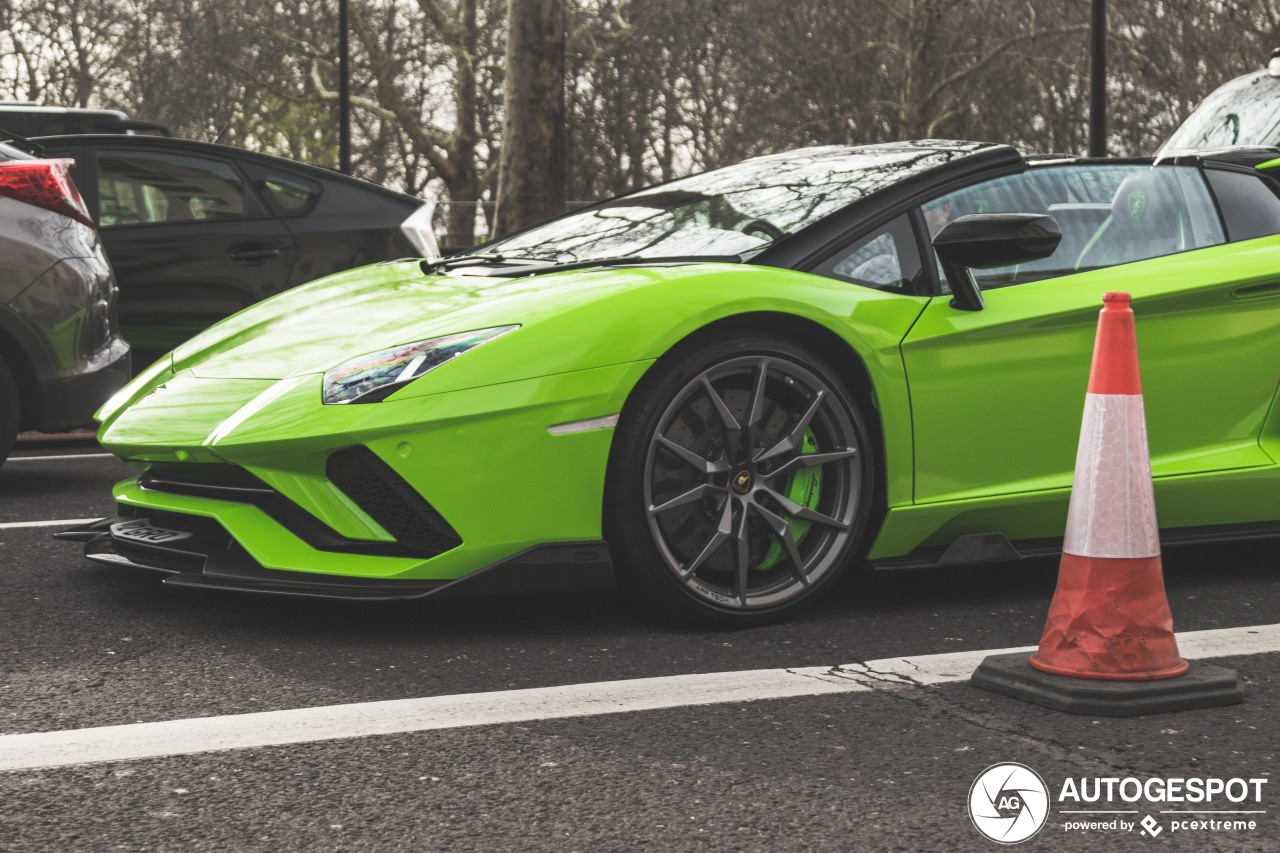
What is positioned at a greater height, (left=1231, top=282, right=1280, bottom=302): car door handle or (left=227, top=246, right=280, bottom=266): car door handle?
(left=227, top=246, right=280, bottom=266): car door handle

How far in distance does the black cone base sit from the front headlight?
4.56 feet

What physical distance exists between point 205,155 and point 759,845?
6.63 m

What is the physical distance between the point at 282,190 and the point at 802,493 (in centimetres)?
510

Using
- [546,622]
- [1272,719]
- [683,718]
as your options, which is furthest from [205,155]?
[1272,719]

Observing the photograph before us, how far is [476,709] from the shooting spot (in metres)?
3.25

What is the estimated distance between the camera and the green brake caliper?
13.2 ft

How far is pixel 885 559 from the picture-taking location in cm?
416

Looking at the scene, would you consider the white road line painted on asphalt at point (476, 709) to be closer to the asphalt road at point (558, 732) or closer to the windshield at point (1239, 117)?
the asphalt road at point (558, 732)

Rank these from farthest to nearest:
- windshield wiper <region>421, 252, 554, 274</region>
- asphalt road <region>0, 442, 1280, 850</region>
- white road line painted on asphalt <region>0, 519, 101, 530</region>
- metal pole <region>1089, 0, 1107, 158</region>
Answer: metal pole <region>1089, 0, 1107, 158</region> → white road line painted on asphalt <region>0, 519, 101, 530</region> → windshield wiper <region>421, 252, 554, 274</region> → asphalt road <region>0, 442, 1280, 850</region>

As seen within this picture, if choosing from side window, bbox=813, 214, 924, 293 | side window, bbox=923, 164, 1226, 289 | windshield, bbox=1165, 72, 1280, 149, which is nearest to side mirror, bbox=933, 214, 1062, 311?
side window, bbox=813, 214, 924, 293

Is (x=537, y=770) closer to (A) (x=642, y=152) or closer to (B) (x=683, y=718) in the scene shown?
(B) (x=683, y=718)

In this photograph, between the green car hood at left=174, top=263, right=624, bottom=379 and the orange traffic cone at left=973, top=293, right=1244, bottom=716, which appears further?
the green car hood at left=174, top=263, right=624, bottom=379

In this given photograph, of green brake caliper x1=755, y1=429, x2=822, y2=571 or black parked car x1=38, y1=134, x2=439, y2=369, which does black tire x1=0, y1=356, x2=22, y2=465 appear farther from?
green brake caliper x1=755, y1=429, x2=822, y2=571

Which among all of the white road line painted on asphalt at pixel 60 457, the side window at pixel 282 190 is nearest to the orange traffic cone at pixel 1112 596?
the white road line painted on asphalt at pixel 60 457
